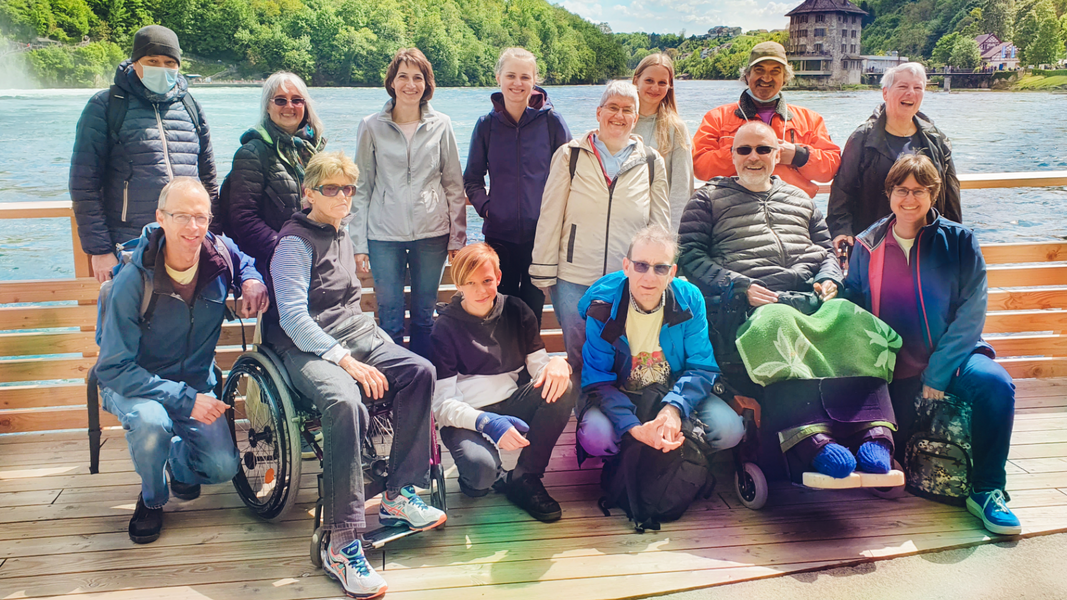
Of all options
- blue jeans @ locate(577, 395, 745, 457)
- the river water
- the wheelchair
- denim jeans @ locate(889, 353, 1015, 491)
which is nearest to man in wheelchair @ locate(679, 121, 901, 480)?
blue jeans @ locate(577, 395, 745, 457)

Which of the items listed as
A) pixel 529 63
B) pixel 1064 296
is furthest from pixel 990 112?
pixel 529 63

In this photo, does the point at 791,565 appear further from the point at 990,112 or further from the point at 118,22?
the point at 990,112

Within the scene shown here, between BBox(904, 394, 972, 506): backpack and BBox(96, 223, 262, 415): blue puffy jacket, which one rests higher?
BBox(96, 223, 262, 415): blue puffy jacket

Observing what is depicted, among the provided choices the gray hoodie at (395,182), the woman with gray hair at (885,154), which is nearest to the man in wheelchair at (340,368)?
the gray hoodie at (395,182)

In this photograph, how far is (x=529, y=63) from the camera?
2.95 m

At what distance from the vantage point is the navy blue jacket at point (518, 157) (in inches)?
117

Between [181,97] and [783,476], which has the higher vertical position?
[181,97]

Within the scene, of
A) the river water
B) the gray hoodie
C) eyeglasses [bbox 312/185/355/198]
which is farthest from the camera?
the river water

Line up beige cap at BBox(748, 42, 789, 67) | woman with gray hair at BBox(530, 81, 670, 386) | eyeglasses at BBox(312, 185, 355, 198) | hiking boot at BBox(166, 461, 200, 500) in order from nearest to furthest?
eyeglasses at BBox(312, 185, 355, 198)
hiking boot at BBox(166, 461, 200, 500)
woman with gray hair at BBox(530, 81, 670, 386)
beige cap at BBox(748, 42, 789, 67)

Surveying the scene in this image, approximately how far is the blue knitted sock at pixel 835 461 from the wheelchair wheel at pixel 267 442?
164 centimetres

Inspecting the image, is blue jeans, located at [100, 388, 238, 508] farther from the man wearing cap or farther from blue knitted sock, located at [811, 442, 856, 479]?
the man wearing cap

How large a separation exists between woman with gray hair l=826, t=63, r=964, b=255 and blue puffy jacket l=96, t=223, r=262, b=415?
2340 mm

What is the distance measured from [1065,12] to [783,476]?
2267cm

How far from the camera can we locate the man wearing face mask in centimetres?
268
